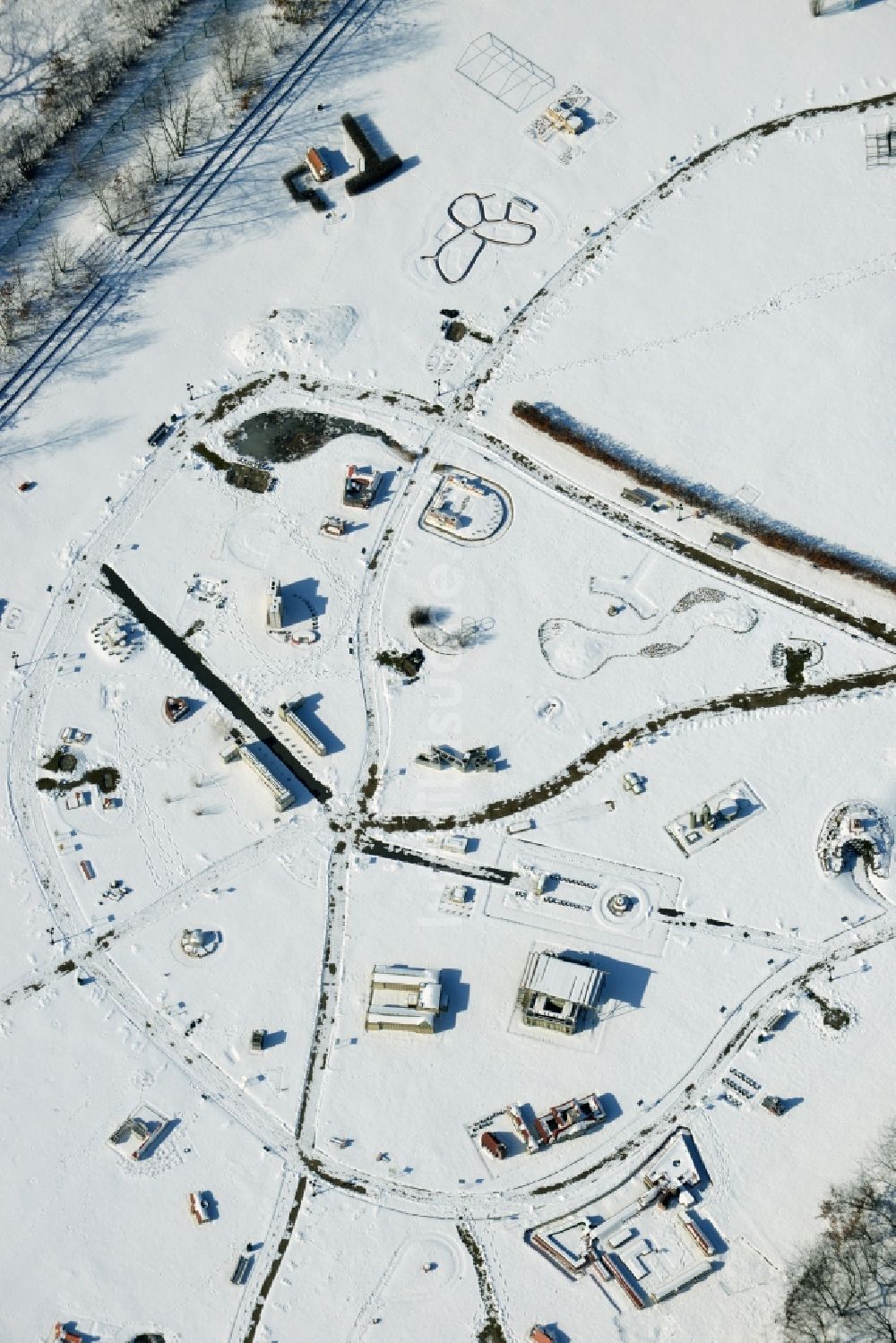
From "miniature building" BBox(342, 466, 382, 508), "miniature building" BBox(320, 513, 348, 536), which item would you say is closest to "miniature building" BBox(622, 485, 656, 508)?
"miniature building" BBox(342, 466, 382, 508)

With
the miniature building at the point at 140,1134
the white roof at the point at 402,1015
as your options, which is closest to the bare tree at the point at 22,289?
the white roof at the point at 402,1015

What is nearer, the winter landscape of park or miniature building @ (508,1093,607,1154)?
the winter landscape of park

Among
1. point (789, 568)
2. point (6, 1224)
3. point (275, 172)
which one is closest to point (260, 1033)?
point (6, 1224)

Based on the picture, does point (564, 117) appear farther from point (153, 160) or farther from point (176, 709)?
point (176, 709)

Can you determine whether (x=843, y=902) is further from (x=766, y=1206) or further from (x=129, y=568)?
(x=129, y=568)

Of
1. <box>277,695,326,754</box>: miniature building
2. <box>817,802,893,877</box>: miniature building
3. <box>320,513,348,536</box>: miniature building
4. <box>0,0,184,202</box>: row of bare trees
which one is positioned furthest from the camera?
<box>0,0,184,202</box>: row of bare trees

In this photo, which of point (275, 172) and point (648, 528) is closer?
point (648, 528)

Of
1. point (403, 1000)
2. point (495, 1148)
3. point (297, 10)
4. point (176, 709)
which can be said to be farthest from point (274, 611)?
point (297, 10)

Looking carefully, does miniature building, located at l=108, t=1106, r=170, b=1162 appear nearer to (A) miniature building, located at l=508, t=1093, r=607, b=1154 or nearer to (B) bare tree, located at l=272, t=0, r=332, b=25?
(A) miniature building, located at l=508, t=1093, r=607, b=1154
